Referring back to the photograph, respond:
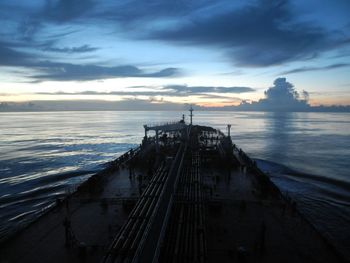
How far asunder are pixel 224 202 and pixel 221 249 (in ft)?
27.9

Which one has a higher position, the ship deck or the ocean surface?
the ship deck

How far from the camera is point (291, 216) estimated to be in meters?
25.2

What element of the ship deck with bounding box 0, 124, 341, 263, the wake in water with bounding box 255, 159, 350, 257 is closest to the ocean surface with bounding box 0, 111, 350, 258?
the wake in water with bounding box 255, 159, 350, 257

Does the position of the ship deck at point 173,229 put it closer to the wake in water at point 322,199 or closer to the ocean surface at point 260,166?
the wake in water at point 322,199

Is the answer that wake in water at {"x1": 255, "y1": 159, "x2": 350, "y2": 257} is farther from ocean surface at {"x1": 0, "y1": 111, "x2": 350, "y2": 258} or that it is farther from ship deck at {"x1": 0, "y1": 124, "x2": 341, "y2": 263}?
ship deck at {"x1": 0, "y1": 124, "x2": 341, "y2": 263}

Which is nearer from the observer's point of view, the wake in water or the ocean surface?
the wake in water

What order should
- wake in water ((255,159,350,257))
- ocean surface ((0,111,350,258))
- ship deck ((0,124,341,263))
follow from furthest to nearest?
ocean surface ((0,111,350,258)) → wake in water ((255,159,350,257)) → ship deck ((0,124,341,263))

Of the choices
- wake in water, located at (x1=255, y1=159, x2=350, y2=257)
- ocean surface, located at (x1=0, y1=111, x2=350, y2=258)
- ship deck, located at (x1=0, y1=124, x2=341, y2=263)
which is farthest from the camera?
ocean surface, located at (x1=0, y1=111, x2=350, y2=258)

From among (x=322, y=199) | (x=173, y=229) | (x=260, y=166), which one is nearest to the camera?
(x=173, y=229)

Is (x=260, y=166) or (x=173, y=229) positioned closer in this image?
(x=173, y=229)

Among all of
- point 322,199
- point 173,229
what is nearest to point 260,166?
point 322,199

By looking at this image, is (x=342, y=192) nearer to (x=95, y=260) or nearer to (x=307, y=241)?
(x=307, y=241)

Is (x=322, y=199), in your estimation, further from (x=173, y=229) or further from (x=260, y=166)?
(x=173, y=229)

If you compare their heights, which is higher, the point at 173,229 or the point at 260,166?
the point at 173,229
